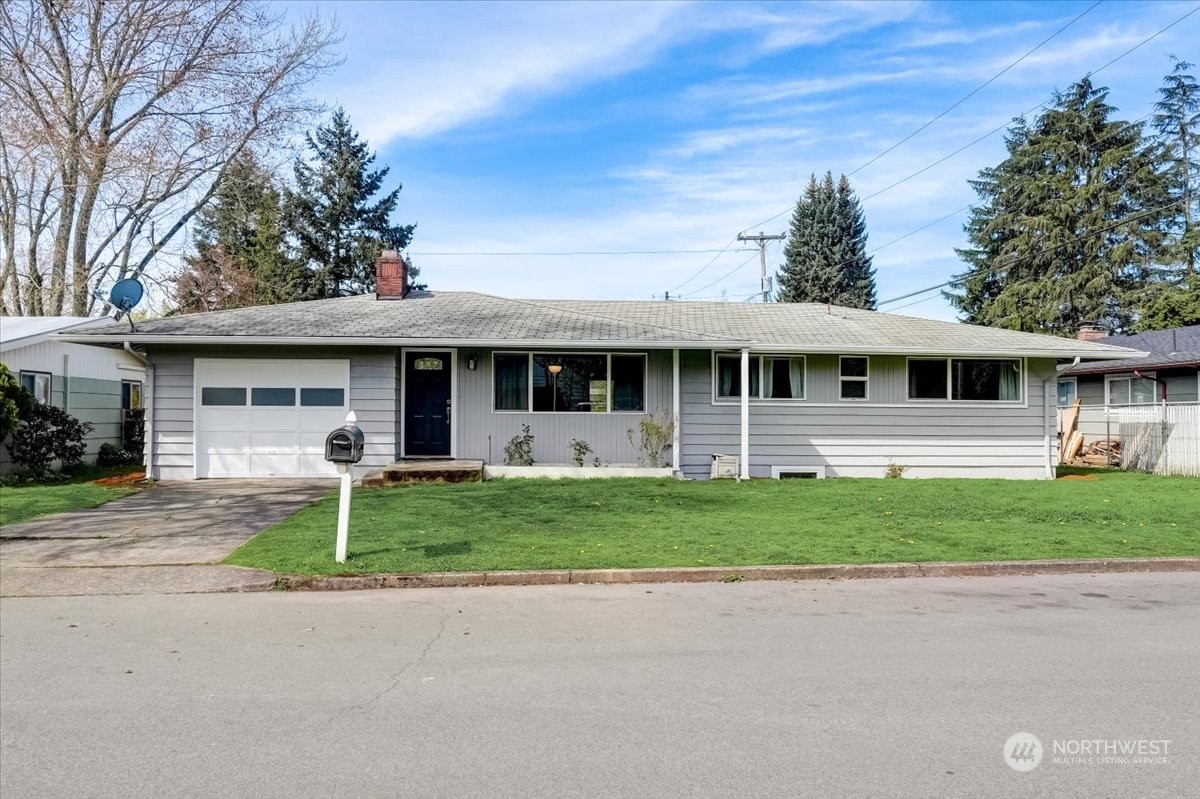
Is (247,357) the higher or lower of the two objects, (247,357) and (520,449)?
the higher

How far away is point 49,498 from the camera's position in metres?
13.0

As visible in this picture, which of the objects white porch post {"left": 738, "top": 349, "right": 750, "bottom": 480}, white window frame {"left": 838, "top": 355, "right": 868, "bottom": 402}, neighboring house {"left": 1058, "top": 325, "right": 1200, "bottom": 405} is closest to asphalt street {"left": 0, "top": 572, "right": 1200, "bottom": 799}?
white porch post {"left": 738, "top": 349, "right": 750, "bottom": 480}

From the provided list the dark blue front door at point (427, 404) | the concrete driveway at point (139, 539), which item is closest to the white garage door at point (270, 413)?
the dark blue front door at point (427, 404)

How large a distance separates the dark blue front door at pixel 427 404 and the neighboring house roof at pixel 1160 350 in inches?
578

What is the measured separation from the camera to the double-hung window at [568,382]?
54.0 feet

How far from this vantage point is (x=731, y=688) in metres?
4.89

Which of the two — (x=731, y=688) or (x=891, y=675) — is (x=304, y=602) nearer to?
(x=731, y=688)

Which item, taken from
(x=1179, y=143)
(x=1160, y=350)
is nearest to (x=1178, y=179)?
(x=1179, y=143)

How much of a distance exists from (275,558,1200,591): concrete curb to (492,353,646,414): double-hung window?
342 inches

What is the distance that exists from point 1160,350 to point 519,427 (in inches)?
717

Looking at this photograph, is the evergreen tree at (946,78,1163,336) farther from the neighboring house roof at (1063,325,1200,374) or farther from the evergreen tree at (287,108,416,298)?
the evergreen tree at (287,108,416,298)

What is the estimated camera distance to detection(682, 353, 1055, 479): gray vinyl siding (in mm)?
16812

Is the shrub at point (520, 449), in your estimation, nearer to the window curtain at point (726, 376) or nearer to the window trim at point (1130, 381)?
the window curtain at point (726, 376)

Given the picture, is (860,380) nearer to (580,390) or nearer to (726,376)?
(726,376)
